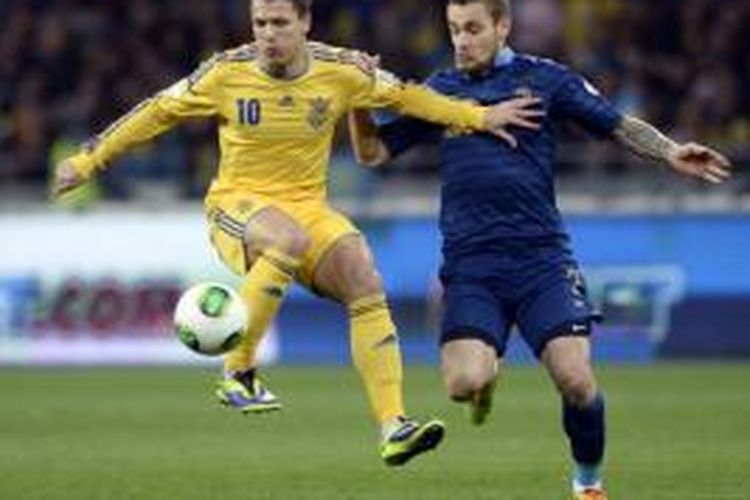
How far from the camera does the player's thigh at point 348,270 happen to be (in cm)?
1075

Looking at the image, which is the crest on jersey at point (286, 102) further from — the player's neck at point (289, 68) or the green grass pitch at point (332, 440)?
the green grass pitch at point (332, 440)

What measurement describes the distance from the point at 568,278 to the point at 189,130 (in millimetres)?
13490

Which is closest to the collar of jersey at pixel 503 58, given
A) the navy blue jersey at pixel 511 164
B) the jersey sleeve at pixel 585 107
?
the navy blue jersey at pixel 511 164

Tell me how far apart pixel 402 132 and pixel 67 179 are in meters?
1.55

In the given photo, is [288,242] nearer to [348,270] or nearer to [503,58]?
A: [348,270]

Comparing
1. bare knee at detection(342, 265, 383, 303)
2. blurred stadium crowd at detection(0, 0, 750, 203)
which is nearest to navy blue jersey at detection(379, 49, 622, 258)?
bare knee at detection(342, 265, 383, 303)

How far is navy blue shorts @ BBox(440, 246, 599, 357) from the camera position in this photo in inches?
397

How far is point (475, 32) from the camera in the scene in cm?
1016

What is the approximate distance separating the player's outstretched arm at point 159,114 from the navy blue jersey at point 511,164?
3.79 feet

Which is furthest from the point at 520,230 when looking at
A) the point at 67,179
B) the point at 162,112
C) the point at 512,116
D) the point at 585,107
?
the point at 67,179

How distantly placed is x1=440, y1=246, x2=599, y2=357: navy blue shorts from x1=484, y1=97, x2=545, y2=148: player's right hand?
530mm

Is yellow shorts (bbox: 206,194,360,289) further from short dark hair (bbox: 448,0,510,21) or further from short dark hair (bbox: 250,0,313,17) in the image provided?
short dark hair (bbox: 448,0,510,21)

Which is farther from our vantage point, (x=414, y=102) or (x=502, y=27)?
(x=414, y=102)

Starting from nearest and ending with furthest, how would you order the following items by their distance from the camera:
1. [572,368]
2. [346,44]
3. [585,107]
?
[572,368], [585,107], [346,44]
